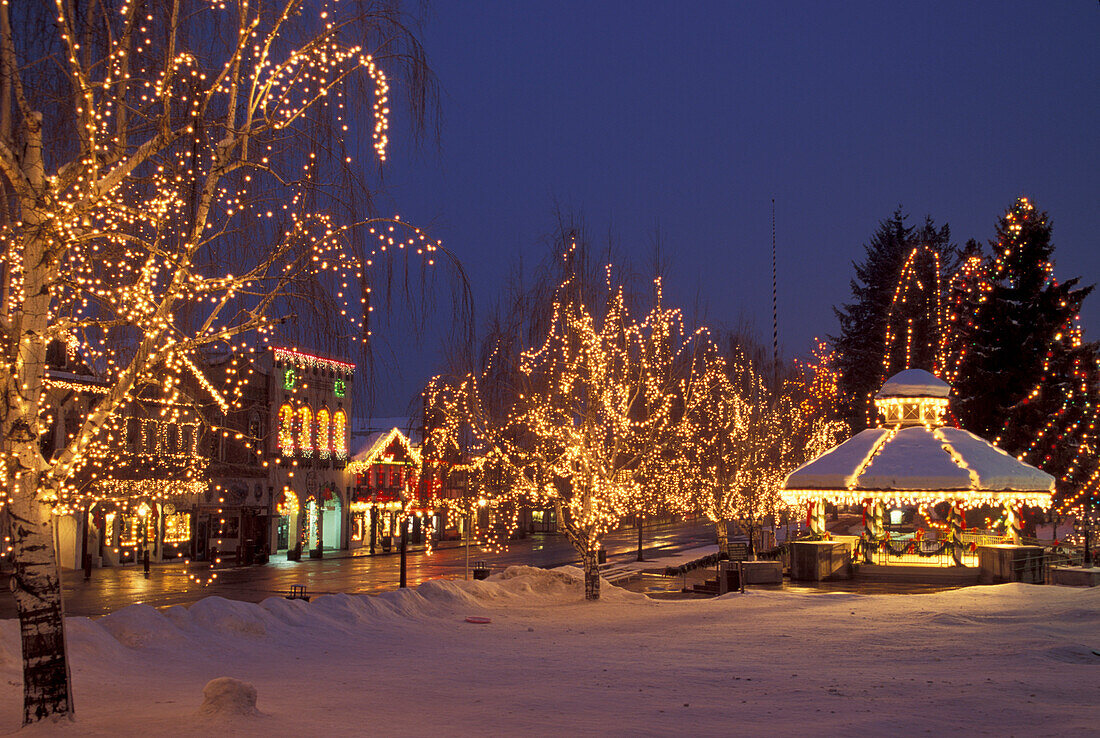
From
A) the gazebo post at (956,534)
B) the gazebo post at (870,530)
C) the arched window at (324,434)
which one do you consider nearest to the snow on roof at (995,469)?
the gazebo post at (956,534)

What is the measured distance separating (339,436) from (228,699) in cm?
4551

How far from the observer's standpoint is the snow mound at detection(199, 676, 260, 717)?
7.89m

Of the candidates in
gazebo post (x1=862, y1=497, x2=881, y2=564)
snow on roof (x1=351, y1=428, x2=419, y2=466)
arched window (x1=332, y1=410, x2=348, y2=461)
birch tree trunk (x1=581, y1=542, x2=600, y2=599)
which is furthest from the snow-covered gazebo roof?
arched window (x1=332, y1=410, x2=348, y2=461)

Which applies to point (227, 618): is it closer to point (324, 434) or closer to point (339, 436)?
point (324, 434)

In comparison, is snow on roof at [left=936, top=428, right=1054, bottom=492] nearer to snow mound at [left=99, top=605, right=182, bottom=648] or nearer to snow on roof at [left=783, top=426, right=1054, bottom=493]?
snow on roof at [left=783, top=426, right=1054, bottom=493]

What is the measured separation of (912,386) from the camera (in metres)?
29.9

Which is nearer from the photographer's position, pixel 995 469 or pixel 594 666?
pixel 594 666

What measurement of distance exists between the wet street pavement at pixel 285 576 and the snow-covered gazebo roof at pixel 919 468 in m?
12.7

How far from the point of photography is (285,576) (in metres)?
33.8

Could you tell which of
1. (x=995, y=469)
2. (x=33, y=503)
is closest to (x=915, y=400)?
A: (x=995, y=469)

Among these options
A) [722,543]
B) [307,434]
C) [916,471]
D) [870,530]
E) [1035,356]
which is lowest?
[722,543]

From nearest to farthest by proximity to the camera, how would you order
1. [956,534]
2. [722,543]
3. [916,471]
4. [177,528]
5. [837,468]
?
Answer: [916,471] < [837,468] < [956,534] < [722,543] < [177,528]

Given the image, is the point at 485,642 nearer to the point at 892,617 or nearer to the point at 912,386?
the point at 892,617

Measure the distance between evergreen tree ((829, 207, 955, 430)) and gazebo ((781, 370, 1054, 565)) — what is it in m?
14.3
